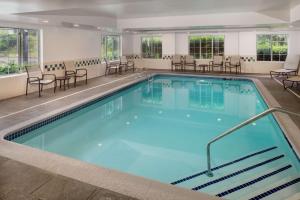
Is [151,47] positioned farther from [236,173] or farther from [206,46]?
[236,173]

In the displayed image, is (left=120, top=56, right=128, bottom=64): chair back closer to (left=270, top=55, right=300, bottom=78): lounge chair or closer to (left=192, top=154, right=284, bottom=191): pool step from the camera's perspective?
(left=270, top=55, right=300, bottom=78): lounge chair

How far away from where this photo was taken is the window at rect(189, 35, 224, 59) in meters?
13.7

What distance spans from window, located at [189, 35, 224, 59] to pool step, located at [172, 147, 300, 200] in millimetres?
10104

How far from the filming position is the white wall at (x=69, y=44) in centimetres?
883

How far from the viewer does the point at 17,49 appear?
7.90 m

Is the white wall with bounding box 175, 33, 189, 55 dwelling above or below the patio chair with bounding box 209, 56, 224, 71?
above

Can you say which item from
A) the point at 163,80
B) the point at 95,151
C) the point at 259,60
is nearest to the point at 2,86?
the point at 95,151

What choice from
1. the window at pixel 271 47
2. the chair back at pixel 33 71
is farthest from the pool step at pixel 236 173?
the window at pixel 271 47

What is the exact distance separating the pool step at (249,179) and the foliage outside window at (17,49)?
20.2ft

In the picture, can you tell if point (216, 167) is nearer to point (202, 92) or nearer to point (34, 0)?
point (34, 0)

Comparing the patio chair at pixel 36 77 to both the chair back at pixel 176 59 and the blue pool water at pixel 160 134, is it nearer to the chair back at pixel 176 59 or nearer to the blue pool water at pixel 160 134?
the blue pool water at pixel 160 134

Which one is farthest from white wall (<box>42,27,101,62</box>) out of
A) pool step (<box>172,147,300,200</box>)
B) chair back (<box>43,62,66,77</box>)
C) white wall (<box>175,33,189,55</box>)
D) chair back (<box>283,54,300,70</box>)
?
chair back (<box>283,54,300,70</box>)

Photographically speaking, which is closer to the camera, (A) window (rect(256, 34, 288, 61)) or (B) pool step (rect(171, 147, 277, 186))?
(B) pool step (rect(171, 147, 277, 186))

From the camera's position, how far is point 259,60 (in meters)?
13.1
